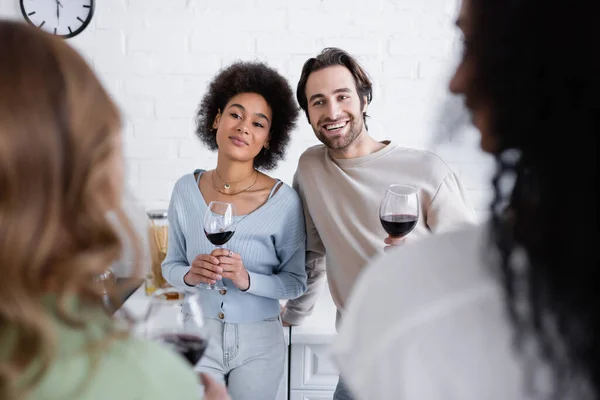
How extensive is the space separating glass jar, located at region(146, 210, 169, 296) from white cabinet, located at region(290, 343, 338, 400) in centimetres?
52

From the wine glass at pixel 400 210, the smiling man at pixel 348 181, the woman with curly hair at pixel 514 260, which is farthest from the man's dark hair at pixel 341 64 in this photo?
the woman with curly hair at pixel 514 260

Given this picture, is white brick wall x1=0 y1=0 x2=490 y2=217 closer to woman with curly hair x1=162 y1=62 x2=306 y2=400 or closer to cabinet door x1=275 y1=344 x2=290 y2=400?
woman with curly hair x1=162 y1=62 x2=306 y2=400

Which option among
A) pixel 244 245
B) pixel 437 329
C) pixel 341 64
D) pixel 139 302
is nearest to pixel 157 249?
pixel 139 302

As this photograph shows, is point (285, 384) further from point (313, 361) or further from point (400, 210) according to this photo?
point (400, 210)

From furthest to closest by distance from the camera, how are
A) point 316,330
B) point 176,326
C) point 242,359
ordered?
point 316,330 < point 242,359 < point 176,326

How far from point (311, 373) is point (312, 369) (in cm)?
1

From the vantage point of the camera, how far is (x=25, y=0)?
7.20 feet

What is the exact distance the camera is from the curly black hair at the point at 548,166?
0.42 meters

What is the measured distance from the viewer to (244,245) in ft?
5.03

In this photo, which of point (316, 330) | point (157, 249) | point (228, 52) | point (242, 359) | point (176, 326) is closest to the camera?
point (176, 326)

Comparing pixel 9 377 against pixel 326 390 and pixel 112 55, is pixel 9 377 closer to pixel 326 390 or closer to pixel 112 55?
pixel 326 390

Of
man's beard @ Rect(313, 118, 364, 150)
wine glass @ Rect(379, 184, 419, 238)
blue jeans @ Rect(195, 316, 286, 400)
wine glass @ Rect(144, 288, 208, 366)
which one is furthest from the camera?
man's beard @ Rect(313, 118, 364, 150)

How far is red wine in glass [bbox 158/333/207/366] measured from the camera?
80cm

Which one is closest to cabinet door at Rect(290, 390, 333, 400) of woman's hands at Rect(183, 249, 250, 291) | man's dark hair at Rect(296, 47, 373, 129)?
woman's hands at Rect(183, 249, 250, 291)
